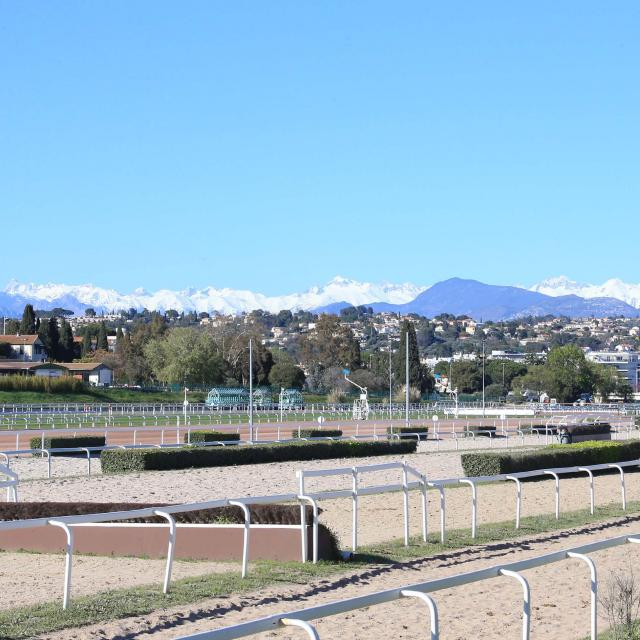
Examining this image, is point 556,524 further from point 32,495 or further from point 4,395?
point 4,395

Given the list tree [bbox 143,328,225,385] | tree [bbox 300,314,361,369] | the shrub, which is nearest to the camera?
the shrub

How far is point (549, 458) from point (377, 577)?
48.9 feet

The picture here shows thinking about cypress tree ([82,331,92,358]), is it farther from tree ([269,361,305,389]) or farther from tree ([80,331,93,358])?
tree ([269,361,305,389])

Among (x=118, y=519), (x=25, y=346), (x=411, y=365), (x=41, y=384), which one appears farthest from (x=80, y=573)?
(x=25, y=346)

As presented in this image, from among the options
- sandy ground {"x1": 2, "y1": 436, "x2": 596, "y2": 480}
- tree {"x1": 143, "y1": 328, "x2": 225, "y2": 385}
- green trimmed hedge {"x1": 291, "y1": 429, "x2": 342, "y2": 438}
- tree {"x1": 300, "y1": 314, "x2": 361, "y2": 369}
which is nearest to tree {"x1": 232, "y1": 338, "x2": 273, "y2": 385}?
tree {"x1": 143, "y1": 328, "x2": 225, "y2": 385}

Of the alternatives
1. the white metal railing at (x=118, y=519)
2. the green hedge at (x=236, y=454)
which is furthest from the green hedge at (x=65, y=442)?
the white metal railing at (x=118, y=519)

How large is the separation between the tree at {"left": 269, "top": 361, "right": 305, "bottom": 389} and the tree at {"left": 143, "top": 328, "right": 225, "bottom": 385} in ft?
16.8

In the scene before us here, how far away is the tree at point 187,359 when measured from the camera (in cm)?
8719

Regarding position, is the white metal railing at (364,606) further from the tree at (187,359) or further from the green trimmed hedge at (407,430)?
the tree at (187,359)

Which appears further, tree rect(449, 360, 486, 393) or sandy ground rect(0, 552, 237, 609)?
tree rect(449, 360, 486, 393)

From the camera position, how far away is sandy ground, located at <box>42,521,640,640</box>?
8898 mm

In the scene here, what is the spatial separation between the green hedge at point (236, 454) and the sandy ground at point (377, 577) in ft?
12.7

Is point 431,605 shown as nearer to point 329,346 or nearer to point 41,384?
point 41,384

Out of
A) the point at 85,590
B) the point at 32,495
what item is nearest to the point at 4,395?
the point at 32,495
